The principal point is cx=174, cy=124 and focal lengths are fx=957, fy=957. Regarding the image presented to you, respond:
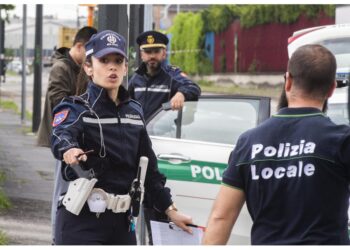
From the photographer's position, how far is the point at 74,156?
447 cm

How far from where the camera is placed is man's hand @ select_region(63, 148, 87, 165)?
4477 mm

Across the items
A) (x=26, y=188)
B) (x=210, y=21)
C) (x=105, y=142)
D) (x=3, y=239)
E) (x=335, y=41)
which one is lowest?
(x=26, y=188)

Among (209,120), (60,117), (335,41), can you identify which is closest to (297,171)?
(60,117)

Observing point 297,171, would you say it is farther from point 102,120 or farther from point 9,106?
point 9,106

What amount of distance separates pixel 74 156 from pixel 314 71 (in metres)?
1.39

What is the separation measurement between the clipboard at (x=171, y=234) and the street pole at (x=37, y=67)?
15.5 metres

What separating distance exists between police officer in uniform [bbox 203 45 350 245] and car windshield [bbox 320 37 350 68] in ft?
10.3

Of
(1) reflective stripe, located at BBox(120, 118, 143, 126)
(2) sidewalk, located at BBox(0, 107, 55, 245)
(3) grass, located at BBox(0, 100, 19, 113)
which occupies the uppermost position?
(1) reflective stripe, located at BBox(120, 118, 143, 126)

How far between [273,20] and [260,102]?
35.0 metres

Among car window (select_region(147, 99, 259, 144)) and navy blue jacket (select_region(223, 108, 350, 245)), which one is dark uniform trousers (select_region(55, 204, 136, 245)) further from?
car window (select_region(147, 99, 259, 144))

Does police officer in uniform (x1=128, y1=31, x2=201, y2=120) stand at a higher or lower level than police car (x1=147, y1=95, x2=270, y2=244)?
higher

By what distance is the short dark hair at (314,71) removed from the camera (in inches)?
140

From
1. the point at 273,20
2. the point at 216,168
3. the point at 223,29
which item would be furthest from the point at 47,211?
the point at 223,29

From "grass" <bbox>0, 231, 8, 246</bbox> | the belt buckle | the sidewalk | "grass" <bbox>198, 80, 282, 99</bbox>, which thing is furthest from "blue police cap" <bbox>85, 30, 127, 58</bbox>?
"grass" <bbox>198, 80, 282, 99</bbox>
